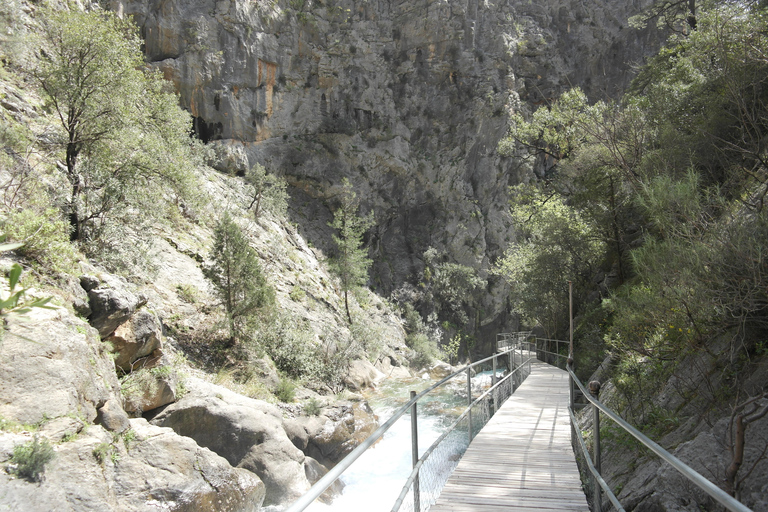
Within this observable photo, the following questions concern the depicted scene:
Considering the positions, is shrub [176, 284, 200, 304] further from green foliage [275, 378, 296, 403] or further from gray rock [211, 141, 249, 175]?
gray rock [211, 141, 249, 175]

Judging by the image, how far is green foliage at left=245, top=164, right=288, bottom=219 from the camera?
25.1 m

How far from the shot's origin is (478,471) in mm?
5066

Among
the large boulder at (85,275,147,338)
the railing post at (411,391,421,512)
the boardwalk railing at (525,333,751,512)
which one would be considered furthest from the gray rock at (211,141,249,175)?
the railing post at (411,391,421,512)

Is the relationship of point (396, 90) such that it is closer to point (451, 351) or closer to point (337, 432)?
point (451, 351)

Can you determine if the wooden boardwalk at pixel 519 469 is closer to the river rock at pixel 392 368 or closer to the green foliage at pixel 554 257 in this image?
the green foliage at pixel 554 257

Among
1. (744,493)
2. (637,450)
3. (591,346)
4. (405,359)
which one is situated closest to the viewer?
(744,493)

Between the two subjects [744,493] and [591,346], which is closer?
[744,493]

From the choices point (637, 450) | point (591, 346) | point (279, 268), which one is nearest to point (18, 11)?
point (279, 268)

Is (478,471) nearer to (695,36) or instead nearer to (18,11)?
(695,36)

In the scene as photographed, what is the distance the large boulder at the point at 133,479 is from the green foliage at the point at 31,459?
0.08 metres

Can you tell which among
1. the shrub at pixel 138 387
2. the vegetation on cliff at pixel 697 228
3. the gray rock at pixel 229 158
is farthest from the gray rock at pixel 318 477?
the gray rock at pixel 229 158

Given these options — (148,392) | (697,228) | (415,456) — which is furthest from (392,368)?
(415,456)

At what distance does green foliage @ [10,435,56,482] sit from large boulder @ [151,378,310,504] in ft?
9.52

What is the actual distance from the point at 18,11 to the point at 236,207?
36.1ft
